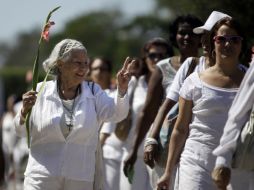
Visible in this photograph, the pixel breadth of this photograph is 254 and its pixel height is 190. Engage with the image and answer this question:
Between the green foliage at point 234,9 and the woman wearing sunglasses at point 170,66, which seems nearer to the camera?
the woman wearing sunglasses at point 170,66

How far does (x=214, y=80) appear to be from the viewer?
324 inches

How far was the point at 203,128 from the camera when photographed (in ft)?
27.1

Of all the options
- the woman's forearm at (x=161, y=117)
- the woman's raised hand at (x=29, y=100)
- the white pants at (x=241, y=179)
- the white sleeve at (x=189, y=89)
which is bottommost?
the woman's forearm at (x=161, y=117)

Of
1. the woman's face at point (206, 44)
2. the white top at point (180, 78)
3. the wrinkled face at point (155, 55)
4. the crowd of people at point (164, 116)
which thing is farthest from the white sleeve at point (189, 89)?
the wrinkled face at point (155, 55)

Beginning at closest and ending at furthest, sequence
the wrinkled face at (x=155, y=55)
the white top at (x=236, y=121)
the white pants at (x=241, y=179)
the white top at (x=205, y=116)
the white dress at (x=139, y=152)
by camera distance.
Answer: the white top at (x=236, y=121) → the white pants at (x=241, y=179) → the white top at (x=205, y=116) → the white dress at (x=139, y=152) → the wrinkled face at (x=155, y=55)

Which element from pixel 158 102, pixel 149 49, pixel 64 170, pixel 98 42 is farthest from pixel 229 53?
pixel 98 42

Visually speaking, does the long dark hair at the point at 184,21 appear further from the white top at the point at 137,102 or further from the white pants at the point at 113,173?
the white pants at the point at 113,173

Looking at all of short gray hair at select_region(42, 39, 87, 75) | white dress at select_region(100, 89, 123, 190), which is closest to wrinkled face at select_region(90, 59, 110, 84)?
white dress at select_region(100, 89, 123, 190)

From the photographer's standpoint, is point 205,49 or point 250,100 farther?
point 205,49

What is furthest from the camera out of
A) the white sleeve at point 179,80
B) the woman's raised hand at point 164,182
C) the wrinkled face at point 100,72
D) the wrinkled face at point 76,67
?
the wrinkled face at point 100,72

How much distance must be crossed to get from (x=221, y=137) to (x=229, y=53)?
26.2 inches

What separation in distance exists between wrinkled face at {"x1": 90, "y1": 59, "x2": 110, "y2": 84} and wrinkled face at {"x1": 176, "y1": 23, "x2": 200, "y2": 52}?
3785 mm

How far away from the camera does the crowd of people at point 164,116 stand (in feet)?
26.0

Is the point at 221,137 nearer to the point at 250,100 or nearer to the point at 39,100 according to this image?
the point at 250,100
